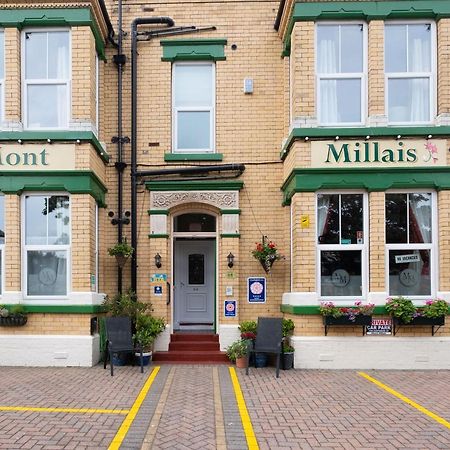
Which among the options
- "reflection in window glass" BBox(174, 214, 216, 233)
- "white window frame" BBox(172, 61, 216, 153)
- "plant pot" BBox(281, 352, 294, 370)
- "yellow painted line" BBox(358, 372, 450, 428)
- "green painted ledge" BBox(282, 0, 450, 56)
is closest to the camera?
"yellow painted line" BBox(358, 372, 450, 428)

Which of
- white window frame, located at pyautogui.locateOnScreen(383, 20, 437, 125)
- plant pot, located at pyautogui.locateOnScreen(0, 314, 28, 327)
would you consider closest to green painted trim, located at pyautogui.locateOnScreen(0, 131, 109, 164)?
Answer: plant pot, located at pyautogui.locateOnScreen(0, 314, 28, 327)

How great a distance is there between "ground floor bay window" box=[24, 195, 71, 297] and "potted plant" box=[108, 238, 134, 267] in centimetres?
92

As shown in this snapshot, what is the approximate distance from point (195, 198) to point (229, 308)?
245cm

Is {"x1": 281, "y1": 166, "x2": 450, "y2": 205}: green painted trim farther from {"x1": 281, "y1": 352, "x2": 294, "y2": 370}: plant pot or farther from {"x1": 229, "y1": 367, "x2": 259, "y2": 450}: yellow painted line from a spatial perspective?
{"x1": 229, "y1": 367, "x2": 259, "y2": 450}: yellow painted line

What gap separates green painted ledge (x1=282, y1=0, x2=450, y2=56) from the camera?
32.6ft

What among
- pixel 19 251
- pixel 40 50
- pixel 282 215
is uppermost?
pixel 40 50

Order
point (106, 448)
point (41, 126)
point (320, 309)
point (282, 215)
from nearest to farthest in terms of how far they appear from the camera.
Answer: point (106, 448) → point (320, 309) → point (41, 126) → point (282, 215)

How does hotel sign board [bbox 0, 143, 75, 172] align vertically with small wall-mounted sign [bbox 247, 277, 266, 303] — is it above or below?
above

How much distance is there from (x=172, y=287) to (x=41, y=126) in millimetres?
4279

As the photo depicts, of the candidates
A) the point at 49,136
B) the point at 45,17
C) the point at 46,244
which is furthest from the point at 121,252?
the point at 45,17

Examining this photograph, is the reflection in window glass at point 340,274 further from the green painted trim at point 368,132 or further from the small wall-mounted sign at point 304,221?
the green painted trim at point 368,132

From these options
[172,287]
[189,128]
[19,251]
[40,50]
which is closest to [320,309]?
[172,287]

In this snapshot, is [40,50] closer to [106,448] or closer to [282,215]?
[282,215]

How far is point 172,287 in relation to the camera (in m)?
11.2
